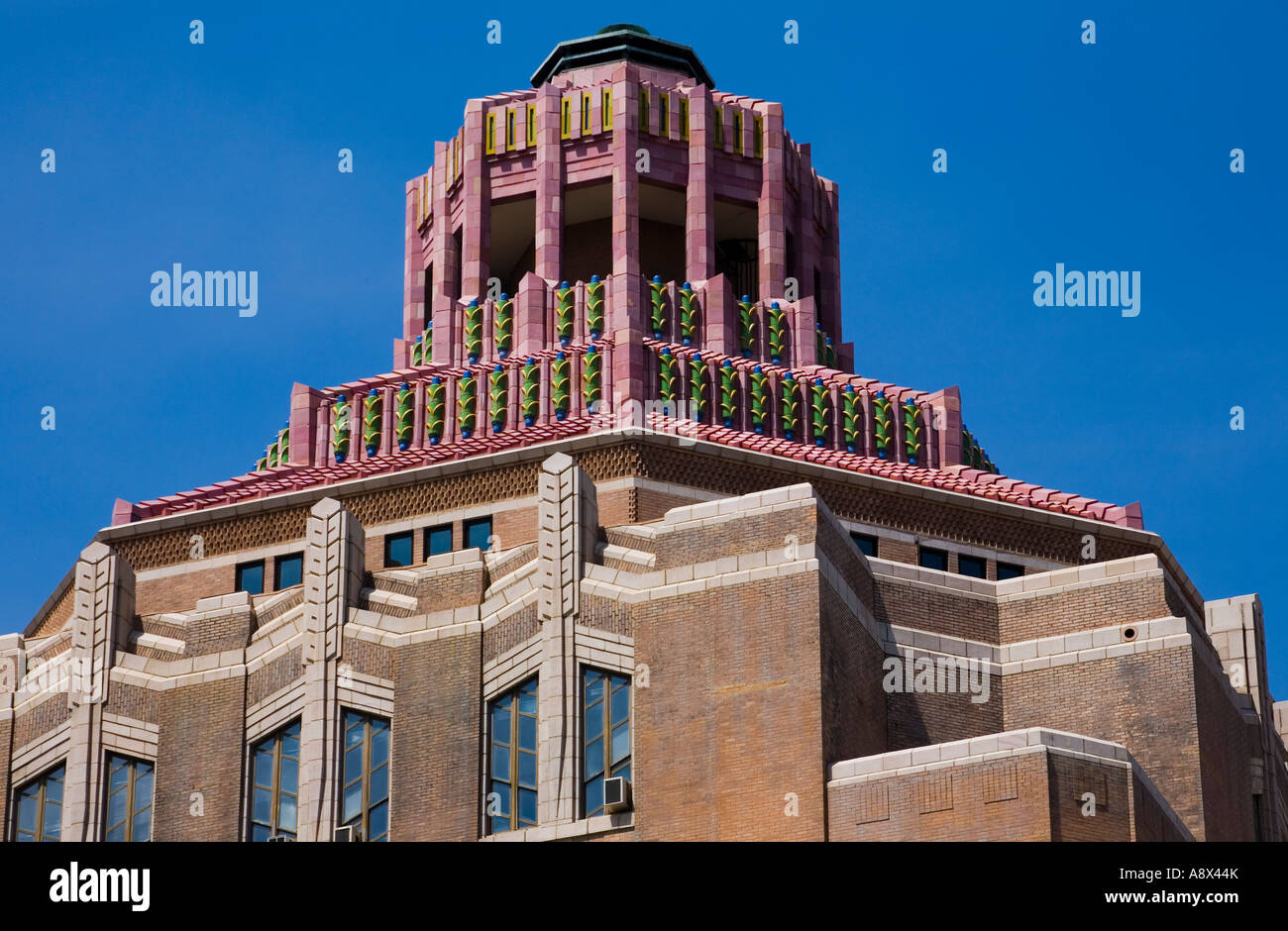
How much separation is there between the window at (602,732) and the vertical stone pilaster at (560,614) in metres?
0.24

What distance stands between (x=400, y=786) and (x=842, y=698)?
28.3 ft

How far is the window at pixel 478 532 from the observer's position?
63250mm

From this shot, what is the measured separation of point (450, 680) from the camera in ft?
191

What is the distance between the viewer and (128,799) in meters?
59.6

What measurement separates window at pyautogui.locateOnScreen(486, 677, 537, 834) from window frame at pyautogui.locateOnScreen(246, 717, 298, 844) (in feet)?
13.1

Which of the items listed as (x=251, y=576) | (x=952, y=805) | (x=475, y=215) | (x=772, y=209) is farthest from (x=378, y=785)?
(x=772, y=209)

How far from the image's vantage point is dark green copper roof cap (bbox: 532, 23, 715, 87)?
75.4 meters

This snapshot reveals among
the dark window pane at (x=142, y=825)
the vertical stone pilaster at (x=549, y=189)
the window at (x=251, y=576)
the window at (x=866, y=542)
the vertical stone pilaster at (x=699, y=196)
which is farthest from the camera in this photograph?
the vertical stone pilaster at (x=699, y=196)

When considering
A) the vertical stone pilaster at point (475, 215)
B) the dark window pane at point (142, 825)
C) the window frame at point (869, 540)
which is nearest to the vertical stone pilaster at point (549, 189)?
the vertical stone pilaster at point (475, 215)

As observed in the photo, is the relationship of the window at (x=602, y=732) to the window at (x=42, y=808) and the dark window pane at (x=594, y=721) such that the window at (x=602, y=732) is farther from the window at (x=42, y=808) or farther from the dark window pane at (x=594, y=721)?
the window at (x=42, y=808)

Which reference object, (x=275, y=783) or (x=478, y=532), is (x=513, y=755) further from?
(x=478, y=532)
